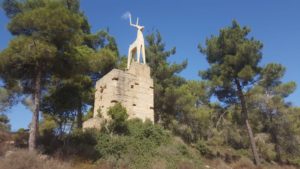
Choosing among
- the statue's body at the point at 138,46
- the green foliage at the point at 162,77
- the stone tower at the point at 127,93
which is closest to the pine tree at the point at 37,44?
the stone tower at the point at 127,93

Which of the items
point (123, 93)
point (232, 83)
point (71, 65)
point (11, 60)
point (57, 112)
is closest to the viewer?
point (11, 60)

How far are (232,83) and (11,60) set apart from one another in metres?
14.6

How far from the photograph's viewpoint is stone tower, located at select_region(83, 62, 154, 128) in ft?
52.4

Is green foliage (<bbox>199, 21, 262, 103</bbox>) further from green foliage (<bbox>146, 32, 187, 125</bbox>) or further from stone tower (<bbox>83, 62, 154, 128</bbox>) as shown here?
stone tower (<bbox>83, 62, 154, 128</bbox>)

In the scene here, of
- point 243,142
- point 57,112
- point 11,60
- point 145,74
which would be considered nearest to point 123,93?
point 145,74

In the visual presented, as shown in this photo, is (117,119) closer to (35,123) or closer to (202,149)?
(35,123)

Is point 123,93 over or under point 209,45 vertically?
under

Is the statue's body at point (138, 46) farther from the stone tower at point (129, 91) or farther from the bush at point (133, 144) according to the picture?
the bush at point (133, 144)

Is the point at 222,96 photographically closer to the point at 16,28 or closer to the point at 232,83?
the point at 232,83

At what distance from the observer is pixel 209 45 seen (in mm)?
21578

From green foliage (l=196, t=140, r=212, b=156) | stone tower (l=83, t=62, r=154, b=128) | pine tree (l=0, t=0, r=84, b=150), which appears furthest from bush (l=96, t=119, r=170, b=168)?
green foliage (l=196, t=140, r=212, b=156)

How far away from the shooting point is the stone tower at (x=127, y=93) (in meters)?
16.0

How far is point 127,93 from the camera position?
654 inches

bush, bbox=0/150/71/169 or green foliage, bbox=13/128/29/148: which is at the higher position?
green foliage, bbox=13/128/29/148
